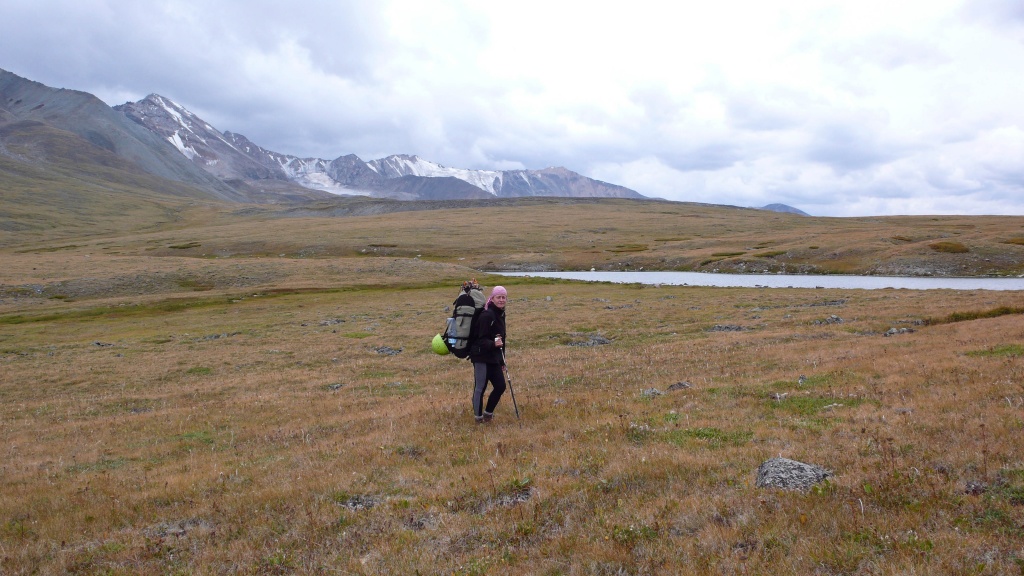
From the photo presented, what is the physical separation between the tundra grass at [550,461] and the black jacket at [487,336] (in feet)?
5.80

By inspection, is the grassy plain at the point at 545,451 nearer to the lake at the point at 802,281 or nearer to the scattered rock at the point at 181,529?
Answer: the scattered rock at the point at 181,529

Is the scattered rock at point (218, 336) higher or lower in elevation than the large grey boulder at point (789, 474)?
lower

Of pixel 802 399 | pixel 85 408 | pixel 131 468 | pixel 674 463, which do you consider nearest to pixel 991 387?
pixel 802 399

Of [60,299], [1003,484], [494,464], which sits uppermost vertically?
[1003,484]

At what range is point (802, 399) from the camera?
14781 mm

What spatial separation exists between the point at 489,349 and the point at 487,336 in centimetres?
34

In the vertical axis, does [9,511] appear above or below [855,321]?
below

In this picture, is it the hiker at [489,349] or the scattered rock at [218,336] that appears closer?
the hiker at [489,349]

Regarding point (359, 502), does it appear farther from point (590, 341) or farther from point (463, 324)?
point (590, 341)

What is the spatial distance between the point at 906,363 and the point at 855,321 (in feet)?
49.9

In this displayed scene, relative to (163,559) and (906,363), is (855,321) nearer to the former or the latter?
(906,363)

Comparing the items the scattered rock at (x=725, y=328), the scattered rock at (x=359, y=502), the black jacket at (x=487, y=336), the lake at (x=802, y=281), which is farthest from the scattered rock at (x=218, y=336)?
the lake at (x=802, y=281)

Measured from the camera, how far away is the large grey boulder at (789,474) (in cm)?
895

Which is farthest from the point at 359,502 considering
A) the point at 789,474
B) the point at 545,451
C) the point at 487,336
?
the point at 789,474
